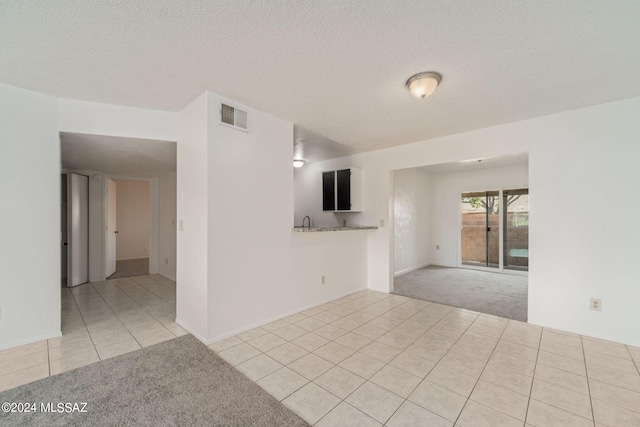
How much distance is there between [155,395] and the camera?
5.95 ft

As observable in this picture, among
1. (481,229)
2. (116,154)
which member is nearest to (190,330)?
(116,154)

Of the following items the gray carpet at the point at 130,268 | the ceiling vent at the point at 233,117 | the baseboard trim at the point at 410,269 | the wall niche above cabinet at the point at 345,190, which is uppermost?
the ceiling vent at the point at 233,117

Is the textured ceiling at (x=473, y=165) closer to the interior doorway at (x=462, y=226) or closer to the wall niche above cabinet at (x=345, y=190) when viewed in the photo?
the interior doorway at (x=462, y=226)

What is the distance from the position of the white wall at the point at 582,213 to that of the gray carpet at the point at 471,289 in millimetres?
597

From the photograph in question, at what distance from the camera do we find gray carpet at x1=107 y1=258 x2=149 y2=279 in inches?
219

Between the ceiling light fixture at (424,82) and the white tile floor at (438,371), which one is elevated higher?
the ceiling light fixture at (424,82)

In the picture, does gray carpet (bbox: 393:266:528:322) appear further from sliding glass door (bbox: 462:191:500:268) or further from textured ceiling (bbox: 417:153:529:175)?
textured ceiling (bbox: 417:153:529:175)

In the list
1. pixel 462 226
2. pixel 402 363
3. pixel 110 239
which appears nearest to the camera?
pixel 402 363

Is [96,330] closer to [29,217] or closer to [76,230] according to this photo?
[29,217]

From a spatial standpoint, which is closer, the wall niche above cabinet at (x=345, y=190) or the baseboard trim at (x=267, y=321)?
the baseboard trim at (x=267, y=321)

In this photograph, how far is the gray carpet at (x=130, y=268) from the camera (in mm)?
5574

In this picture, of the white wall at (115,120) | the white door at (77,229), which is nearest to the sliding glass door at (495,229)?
the white wall at (115,120)

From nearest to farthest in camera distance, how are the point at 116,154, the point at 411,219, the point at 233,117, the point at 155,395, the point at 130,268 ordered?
the point at 155,395 < the point at 233,117 < the point at 116,154 < the point at 130,268 < the point at 411,219

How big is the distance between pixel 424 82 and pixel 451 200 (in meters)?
5.44
